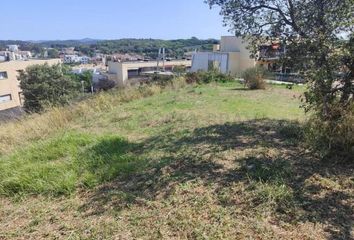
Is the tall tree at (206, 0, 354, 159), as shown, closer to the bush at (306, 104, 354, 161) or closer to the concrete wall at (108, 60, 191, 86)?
the bush at (306, 104, 354, 161)

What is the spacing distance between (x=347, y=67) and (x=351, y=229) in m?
→ 2.05

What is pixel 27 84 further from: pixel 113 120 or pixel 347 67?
pixel 347 67

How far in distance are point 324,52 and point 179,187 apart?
2.24 metres

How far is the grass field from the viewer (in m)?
2.60

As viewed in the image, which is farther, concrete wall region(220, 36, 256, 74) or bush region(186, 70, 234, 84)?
concrete wall region(220, 36, 256, 74)

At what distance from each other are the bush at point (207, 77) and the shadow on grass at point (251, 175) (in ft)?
33.1

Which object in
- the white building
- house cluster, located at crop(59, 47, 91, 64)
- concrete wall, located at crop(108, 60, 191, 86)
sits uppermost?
the white building

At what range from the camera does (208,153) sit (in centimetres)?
412

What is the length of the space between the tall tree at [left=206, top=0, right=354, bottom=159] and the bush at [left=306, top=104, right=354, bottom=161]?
1 cm

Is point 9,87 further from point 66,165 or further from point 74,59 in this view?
point 74,59

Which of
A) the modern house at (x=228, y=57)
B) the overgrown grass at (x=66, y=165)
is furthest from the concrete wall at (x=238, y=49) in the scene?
the overgrown grass at (x=66, y=165)

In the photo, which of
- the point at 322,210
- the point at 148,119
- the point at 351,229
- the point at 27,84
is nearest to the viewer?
the point at 351,229

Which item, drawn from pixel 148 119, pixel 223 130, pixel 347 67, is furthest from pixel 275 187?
pixel 148 119

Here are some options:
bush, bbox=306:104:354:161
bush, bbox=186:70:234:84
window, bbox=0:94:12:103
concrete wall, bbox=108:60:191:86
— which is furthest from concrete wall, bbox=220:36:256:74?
bush, bbox=306:104:354:161
